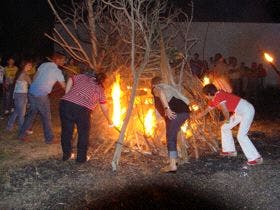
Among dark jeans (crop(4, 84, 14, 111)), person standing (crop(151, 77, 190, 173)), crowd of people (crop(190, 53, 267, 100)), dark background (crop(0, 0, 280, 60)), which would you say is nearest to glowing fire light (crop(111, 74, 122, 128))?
person standing (crop(151, 77, 190, 173))

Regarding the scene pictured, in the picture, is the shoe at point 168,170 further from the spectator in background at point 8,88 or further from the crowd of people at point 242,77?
the crowd of people at point 242,77

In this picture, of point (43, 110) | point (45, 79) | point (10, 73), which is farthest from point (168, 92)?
point (10, 73)

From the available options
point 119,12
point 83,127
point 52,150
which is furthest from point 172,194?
point 119,12

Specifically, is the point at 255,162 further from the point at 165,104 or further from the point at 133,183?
the point at 133,183

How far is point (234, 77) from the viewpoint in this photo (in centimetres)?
1633

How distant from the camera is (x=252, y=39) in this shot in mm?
20547

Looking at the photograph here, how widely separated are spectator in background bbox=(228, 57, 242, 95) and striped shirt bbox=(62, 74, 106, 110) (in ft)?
30.3

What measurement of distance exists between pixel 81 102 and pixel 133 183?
5.51 feet

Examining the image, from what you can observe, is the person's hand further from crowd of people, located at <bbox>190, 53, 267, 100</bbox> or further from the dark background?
the dark background

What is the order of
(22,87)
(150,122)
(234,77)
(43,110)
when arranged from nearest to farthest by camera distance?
(150,122)
(43,110)
(22,87)
(234,77)

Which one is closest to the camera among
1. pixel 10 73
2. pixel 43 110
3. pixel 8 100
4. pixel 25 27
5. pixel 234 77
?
pixel 43 110

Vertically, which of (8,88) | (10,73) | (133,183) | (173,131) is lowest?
(133,183)

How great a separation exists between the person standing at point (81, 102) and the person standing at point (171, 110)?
957 millimetres

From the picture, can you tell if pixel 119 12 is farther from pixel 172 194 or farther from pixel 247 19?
pixel 247 19
